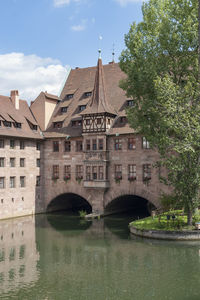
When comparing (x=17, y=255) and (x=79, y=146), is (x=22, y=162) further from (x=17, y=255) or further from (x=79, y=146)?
(x=17, y=255)

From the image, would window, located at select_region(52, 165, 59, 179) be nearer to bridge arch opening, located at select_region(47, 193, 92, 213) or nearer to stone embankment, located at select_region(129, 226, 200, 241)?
bridge arch opening, located at select_region(47, 193, 92, 213)

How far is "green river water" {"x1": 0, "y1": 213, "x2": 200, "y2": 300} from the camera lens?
17.4m

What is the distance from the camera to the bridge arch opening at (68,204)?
1806 inches

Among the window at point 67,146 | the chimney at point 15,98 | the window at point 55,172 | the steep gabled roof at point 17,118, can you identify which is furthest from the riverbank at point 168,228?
the chimney at point 15,98

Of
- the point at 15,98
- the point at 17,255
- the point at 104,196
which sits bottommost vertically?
the point at 17,255

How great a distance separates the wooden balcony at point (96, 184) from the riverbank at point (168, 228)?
8898mm

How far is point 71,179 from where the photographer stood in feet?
141

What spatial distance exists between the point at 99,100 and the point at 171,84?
14.6 meters

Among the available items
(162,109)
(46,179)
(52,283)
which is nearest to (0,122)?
(46,179)

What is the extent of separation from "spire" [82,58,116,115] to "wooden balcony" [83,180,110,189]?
24.0 feet

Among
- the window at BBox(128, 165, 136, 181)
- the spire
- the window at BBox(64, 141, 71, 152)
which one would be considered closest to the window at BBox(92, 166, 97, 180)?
the window at BBox(128, 165, 136, 181)

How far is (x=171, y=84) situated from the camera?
89.0 feet

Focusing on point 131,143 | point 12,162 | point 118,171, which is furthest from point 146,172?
point 12,162

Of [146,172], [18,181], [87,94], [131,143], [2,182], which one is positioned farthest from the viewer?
[87,94]
